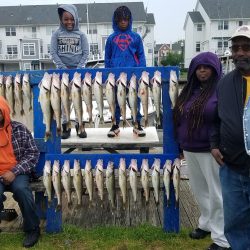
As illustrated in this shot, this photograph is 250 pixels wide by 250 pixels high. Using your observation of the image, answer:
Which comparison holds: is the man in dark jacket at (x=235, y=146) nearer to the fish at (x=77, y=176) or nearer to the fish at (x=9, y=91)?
the fish at (x=77, y=176)

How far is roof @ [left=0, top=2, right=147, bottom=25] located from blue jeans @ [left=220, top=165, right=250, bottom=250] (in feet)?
178

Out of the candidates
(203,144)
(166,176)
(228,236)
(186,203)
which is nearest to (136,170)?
(166,176)

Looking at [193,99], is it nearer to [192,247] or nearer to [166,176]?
[166,176]

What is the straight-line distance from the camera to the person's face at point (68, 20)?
5367mm

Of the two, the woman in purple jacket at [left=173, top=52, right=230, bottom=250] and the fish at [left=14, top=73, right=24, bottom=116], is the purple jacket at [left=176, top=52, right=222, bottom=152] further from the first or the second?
the fish at [left=14, top=73, right=24, bottom=116]

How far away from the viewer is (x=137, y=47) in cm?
534

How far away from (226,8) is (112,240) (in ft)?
189

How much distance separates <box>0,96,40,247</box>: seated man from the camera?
4.11 meters

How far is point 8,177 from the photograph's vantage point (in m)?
4.10

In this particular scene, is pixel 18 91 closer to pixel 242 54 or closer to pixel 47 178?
pixel 47 178

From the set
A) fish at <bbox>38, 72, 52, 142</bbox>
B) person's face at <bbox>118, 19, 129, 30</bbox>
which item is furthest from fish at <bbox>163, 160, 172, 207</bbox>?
person's face at <bbox>118, 19, 129, 30</bbox>

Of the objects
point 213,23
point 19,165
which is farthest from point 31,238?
point 213,23

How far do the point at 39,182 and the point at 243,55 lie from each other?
2778 millimetres

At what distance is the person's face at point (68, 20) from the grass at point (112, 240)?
287 cm
